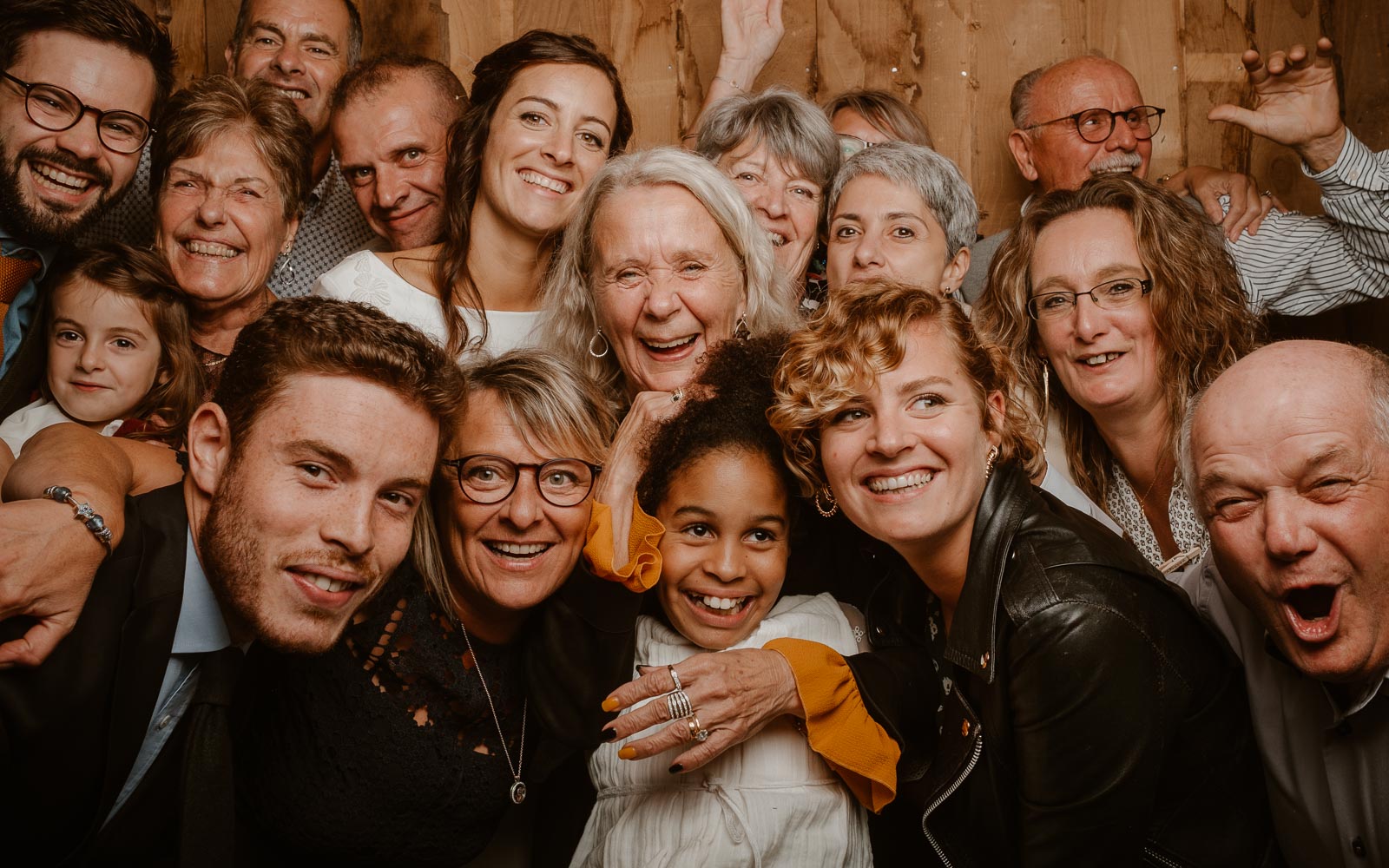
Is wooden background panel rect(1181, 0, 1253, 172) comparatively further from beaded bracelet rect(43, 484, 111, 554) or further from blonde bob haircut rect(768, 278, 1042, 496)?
beaded bracelet rect(43, 484, 111, 554)

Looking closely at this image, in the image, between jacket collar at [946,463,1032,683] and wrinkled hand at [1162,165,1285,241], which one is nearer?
jacket collar at [946,463,1032,683]

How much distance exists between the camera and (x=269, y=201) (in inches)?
114

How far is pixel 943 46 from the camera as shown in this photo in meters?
3.73

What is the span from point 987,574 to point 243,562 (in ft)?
4.30

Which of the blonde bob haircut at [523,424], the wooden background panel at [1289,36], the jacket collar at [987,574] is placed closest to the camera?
the jacket collar at [987,574]

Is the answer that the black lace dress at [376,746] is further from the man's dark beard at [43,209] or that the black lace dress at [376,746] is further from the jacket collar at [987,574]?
the man's dark beard at [43,209]

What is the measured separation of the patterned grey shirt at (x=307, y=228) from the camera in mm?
3197

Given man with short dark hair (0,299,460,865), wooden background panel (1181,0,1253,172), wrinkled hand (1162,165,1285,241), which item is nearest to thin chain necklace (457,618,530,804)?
man with short dark hair (0,299,460,865)

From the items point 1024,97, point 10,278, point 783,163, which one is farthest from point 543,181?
point 1024,97

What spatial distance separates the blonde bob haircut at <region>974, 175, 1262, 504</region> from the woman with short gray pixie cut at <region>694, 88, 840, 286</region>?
519 mm

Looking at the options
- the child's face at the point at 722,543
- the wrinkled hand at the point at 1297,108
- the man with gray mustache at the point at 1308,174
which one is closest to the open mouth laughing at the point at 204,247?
the child's face at the point at 722,543

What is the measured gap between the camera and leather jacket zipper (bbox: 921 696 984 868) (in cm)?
201

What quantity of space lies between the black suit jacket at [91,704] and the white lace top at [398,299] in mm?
978

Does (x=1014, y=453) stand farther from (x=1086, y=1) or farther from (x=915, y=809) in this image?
(x=1086, y=1)
